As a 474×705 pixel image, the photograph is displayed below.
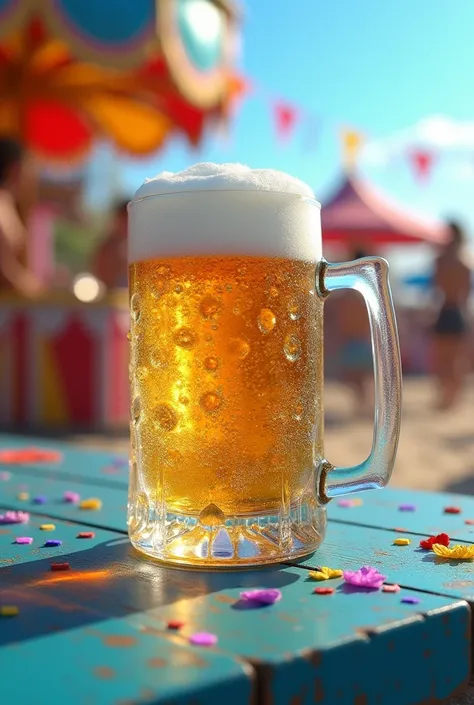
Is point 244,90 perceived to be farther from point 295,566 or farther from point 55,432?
point 295,566

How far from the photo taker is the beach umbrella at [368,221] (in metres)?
12.9

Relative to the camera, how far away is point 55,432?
236 inches

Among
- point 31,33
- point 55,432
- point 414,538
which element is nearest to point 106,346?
point 55,432

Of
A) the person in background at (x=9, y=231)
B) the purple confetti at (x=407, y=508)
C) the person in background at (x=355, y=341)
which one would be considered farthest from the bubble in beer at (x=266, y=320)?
the person in background at (x=355, y=341)

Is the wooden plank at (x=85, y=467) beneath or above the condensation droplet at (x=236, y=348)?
beneath

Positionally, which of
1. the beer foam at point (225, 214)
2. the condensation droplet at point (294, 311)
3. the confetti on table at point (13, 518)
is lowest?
the confetti on table at point (13, 518)

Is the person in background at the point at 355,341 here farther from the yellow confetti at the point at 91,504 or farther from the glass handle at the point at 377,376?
the glass handle at the point at 377,376

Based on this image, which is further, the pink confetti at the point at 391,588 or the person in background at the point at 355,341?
the person in background at the point at 355,341

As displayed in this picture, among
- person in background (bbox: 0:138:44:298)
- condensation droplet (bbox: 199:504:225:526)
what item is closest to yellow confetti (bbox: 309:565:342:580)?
condensation droplet (bbox: 199:504:225:526)

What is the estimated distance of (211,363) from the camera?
0.91 m

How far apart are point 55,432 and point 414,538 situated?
17.1 ft

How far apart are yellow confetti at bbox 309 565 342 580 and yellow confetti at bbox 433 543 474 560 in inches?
5.9

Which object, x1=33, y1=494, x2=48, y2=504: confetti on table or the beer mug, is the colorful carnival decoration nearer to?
x1=33, y1=494, x2=48, y2=504: confetti on table

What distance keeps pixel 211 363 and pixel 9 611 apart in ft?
1.10
